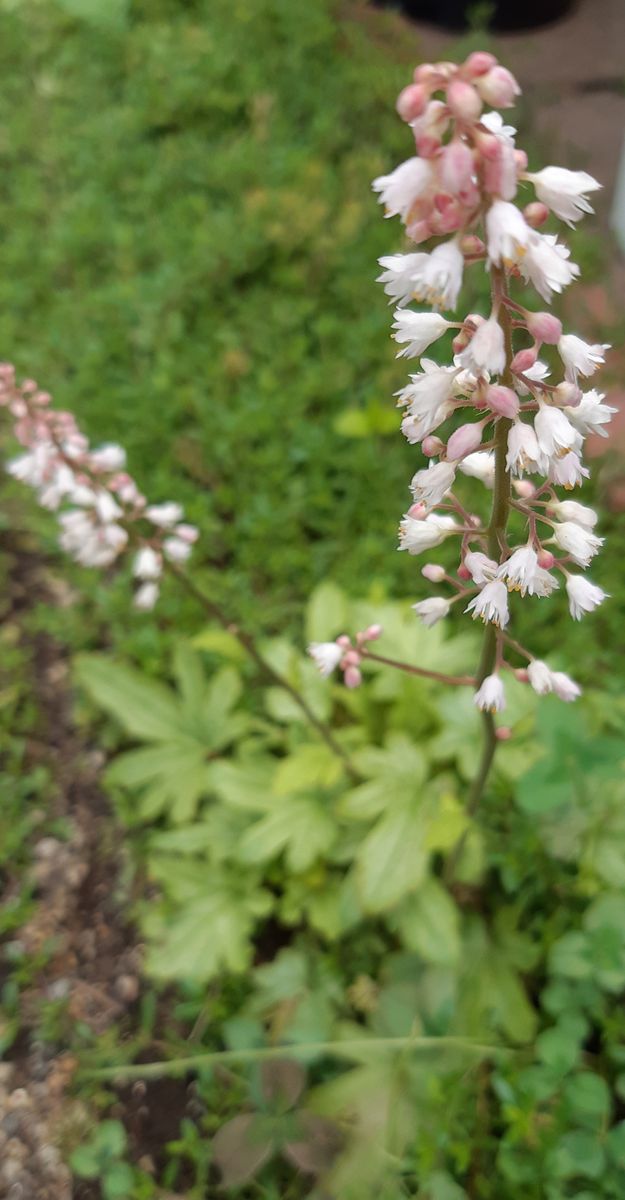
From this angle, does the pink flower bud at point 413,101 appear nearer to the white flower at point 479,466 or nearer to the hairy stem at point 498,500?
the hairy stem at point 498,500

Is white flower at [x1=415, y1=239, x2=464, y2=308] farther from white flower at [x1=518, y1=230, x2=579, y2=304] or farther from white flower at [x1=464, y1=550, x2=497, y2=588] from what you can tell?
white flower at [x1=464, y1=550, x2=497, y2=588]

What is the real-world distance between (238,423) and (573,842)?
2.03 meters

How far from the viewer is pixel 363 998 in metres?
2.32

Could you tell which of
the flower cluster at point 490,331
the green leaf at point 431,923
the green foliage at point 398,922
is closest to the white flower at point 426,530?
the flower cluster at point 490,331

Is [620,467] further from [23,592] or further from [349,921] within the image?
[23,592]

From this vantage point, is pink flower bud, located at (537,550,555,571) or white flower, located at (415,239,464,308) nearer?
white flower, located at (415,239,464,308)

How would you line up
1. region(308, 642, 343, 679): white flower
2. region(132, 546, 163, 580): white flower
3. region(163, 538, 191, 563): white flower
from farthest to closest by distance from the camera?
region(163, 538, 191, 563): white flower, region(132, 546, 163, 580): white flower, region(308, 642, 343, 679): white flower

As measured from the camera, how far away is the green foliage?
1960mm

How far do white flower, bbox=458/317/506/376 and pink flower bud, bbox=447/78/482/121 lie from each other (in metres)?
0.23

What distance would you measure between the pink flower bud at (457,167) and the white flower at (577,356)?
0.27 metres

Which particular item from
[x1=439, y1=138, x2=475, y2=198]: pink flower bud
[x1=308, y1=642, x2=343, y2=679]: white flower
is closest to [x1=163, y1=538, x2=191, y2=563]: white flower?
[x1=308, y1=642, x2=343, y2=679]: white flower

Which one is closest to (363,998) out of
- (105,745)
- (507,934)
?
(507,934)

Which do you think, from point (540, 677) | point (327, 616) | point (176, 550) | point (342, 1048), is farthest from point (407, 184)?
point (342, 1048)

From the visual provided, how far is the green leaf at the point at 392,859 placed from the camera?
210 centimetres
